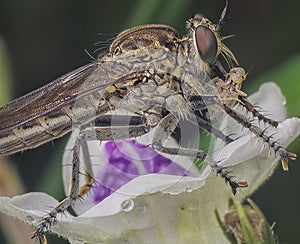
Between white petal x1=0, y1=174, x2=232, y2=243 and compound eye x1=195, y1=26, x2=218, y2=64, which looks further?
compound eye x1=195, y1=26, x2=218, y2=64

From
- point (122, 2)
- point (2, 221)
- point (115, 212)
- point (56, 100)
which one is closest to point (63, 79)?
point (56, 100)

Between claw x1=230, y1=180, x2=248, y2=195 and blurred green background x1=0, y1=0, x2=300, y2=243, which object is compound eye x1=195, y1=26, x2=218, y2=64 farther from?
blurred green background x1=0, y1=0, x2=300, y2=243

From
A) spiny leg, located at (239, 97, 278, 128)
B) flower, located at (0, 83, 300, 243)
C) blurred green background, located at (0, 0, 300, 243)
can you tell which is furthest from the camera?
blurred green background, located at (0, 0, 300, 243)

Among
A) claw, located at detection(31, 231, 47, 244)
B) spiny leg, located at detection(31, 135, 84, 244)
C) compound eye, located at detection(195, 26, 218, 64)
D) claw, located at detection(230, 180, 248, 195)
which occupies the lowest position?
claw, located at detection(230, 180, 248, 195)

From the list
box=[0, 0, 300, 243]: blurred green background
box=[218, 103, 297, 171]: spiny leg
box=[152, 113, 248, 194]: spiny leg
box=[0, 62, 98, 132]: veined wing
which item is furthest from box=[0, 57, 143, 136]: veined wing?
box=[0, 0, 300, 243]: blurred green background

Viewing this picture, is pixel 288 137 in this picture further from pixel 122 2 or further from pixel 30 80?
pixel 30 80

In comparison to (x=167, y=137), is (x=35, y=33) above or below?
above

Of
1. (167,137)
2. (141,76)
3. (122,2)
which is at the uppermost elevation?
(122,2)

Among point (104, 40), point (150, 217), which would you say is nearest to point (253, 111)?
point (150, 217)

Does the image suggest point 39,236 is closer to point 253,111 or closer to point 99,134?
point 99,134
